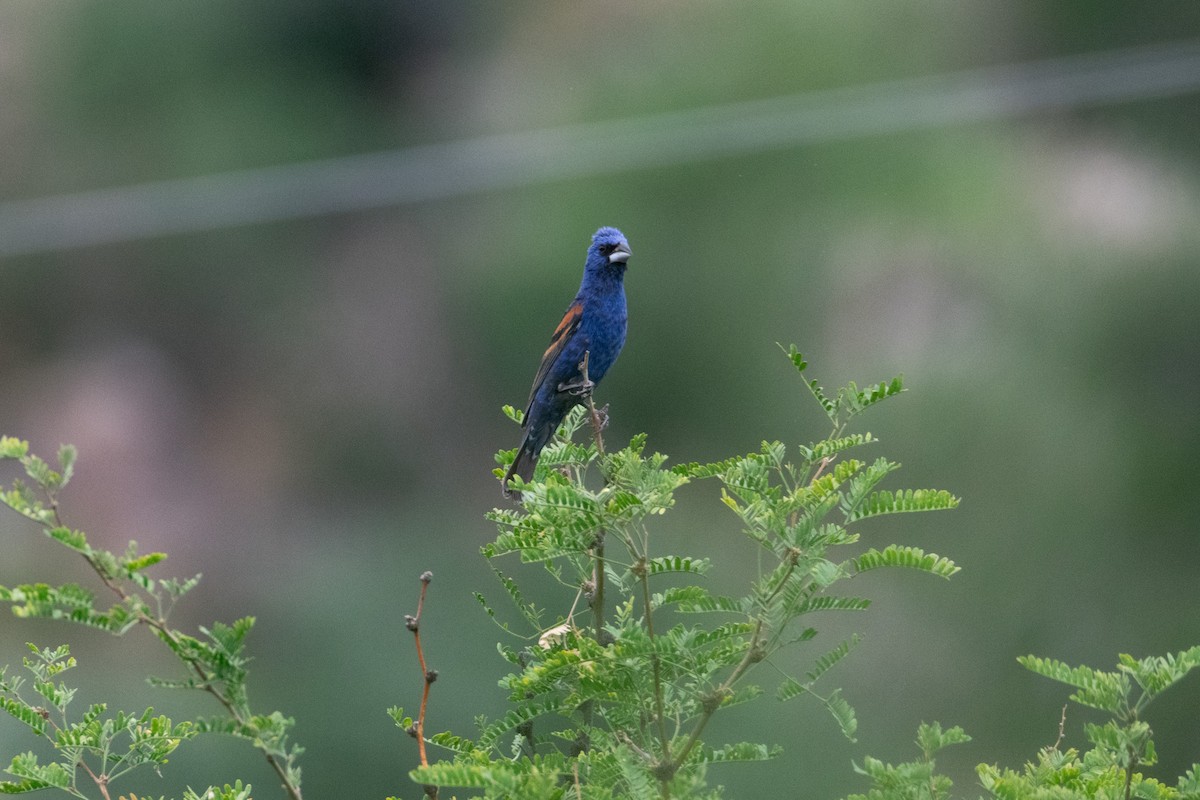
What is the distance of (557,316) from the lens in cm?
1191

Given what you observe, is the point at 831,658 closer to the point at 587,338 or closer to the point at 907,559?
the point at 907,559

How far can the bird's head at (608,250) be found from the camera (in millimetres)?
3143

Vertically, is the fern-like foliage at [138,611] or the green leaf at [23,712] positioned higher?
the green leaf at [23,712]

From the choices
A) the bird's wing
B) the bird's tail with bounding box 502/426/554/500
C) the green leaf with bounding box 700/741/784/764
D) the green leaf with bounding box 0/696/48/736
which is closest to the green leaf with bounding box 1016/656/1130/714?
the green leaf with bounding box 700/741/784/764

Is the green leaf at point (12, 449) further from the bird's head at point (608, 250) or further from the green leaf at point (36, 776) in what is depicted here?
the bird's head at point (608, 250)

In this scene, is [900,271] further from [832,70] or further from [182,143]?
[182,143]

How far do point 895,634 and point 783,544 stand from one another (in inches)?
338

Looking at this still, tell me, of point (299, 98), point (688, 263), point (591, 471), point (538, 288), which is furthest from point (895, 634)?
point (299, 98)

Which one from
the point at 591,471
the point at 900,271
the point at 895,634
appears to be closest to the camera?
the point at 591,471

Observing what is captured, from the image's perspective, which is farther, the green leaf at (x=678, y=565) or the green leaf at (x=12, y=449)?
the green leaf at (x=678, y=565)

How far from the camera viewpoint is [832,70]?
42.8 ft

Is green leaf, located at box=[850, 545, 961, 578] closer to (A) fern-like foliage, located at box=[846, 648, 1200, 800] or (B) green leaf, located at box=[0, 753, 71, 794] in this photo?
(A) fern-like foliage, located at box=[846, 648, 1200, 800]

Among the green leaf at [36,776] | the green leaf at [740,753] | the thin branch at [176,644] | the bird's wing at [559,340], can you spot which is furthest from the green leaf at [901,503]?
the bird's wing at [559,340]

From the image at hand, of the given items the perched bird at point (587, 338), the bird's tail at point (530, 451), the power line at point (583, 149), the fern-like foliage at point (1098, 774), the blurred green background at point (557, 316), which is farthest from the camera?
the power line at point (583, 149)
